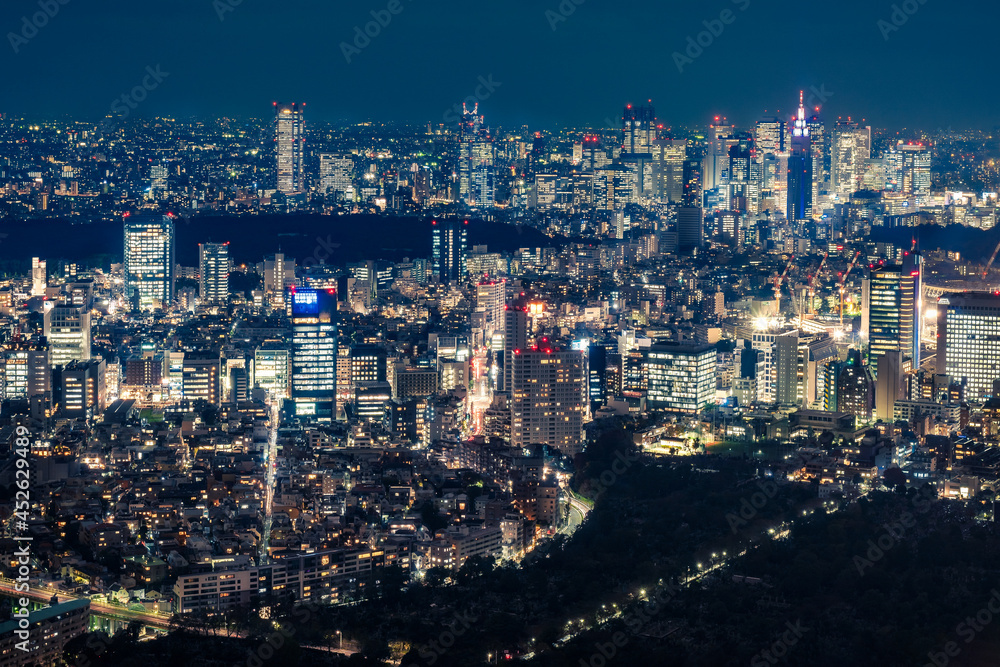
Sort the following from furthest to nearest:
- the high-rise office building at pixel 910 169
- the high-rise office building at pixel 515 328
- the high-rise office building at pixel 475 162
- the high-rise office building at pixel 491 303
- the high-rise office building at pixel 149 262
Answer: the high-rise office building at pixel 475 162, the high-rise office building at pixel 910 169, the high-rise office building at pixel 149 262, the high-rise office building at pixel 491 303, the high-rise office building at pixel 515 328

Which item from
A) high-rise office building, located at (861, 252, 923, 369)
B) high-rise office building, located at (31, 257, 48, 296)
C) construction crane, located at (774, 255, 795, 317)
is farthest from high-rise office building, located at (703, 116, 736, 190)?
high-rise office building, located at (861, 252, 923, 369)

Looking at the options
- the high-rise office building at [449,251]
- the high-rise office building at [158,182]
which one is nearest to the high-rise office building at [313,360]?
the high-rise office building at [449,251]

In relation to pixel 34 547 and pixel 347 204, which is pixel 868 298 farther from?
pixel 347 204

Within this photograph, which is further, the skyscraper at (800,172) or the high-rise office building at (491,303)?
the skyscraper at (800,172)

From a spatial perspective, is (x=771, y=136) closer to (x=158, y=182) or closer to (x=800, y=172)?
(x=800, y=172)

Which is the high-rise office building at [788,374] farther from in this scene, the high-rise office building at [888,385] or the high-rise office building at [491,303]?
the high-rise office building at [491,303]

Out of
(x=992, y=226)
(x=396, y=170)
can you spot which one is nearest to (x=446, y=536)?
(x=992, y=226)
